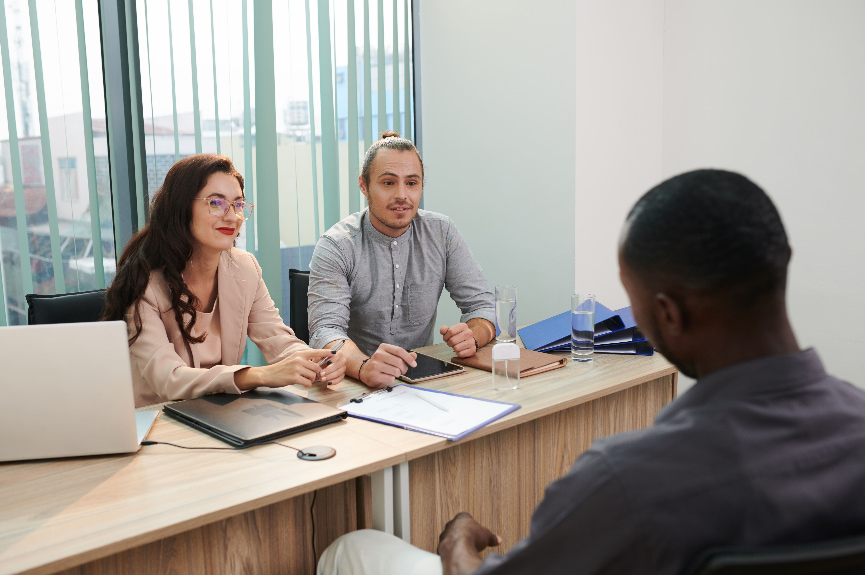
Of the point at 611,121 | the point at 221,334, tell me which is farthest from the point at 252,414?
the point at 611,121

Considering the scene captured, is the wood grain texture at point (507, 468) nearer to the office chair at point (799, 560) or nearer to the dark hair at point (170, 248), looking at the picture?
the dark hair at point (170, 248)

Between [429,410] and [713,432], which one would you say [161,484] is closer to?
[429,410]

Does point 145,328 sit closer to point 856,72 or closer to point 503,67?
point 503,67

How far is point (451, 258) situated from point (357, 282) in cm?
39

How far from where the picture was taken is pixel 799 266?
114 inches

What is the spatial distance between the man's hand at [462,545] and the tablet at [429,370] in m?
0.74

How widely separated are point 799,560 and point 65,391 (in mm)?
1217

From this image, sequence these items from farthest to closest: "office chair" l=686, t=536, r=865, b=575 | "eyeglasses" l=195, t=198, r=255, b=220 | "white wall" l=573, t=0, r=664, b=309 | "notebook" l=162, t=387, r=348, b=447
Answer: "white wall" l=573, t=0, r=664, b=309
"eyeglasses" l=195, t=198, r=255, b=220
"notebook" l=162, t=387, r=348, b=447
"office chair" l=686, t=536, r=865, b=575

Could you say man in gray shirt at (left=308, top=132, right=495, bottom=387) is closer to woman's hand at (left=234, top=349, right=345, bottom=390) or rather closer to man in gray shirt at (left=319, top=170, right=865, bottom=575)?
woman's hand at (left=234, top=349, right=345, bottom=390)

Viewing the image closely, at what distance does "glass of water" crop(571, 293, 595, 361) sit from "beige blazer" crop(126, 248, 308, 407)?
0.83 metres

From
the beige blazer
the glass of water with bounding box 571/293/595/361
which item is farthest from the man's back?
the glass of water with bounding box 571/293/595/361

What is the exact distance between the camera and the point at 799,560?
0.59 metres

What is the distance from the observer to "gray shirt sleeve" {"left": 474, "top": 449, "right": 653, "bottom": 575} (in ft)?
2.18

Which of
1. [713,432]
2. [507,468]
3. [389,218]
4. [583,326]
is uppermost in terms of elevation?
[389,218]
